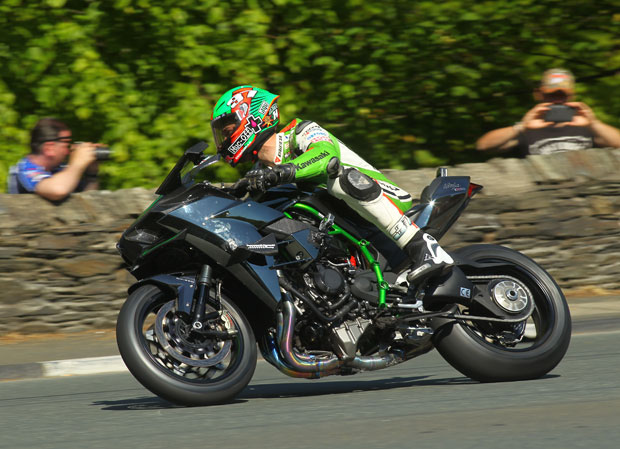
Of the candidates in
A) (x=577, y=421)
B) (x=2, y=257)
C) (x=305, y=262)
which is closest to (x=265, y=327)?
(x=305, y=262)

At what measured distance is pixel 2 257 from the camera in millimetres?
8445

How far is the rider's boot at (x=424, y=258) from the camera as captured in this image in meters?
5.65

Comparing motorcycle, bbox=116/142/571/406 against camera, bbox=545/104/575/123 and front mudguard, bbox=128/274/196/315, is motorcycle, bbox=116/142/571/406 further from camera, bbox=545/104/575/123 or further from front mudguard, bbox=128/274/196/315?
camera, bbox=545/104/575/123

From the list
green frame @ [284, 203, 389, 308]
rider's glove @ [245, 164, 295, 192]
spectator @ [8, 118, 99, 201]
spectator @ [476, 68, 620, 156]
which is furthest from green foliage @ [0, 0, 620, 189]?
rider's glove @ [245, 164, 295, 192]

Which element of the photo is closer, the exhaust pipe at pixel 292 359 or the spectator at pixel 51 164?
the exhaust pipe at pixel 292 359

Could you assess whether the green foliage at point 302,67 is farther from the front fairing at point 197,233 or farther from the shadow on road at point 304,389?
the front fairing at point 197,233

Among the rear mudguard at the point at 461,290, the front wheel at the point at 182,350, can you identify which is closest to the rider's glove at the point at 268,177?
the front wheel at the point at 182,350

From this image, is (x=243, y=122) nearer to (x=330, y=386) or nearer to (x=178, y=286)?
(x=178, y=286)

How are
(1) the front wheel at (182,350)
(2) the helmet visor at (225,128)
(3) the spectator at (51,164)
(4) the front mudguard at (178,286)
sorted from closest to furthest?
(1) the front wheel at (182,350), (4) the front mudguard at (178,286), (2) the helmet visor at (225,128), (3) the spectator at (51,164)

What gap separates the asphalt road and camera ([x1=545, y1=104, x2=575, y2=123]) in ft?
10.9

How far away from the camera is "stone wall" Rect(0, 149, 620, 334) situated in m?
8.52

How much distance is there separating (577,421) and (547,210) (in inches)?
210

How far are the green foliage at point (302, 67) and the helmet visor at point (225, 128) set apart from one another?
14.6 feet

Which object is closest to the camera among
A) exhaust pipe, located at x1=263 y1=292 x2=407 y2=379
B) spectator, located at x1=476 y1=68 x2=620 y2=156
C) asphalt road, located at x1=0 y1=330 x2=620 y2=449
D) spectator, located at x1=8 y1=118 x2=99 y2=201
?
asphalt road, located at x1=0 y1=330 x2=620 y2=449
